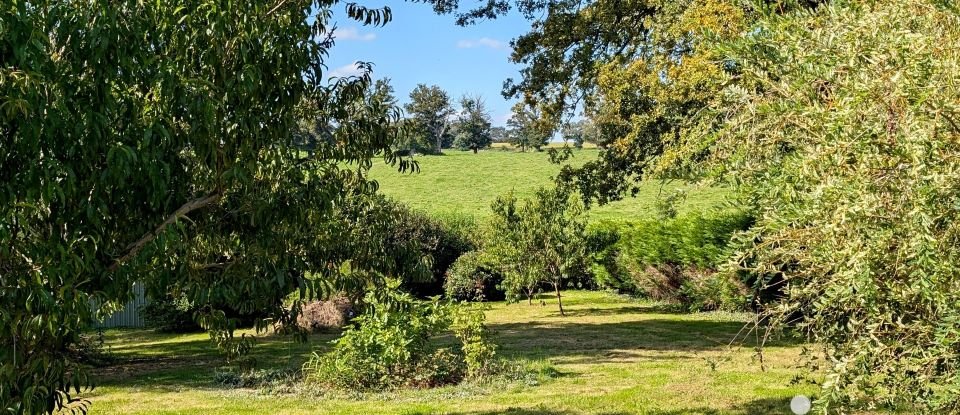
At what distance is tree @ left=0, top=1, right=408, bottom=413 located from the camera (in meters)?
4.00

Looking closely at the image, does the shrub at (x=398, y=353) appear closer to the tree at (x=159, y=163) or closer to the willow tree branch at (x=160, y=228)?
the tree at (x=159, y=163)

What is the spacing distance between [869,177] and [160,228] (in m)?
3.82

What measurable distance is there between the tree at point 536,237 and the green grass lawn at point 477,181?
18.0 metres

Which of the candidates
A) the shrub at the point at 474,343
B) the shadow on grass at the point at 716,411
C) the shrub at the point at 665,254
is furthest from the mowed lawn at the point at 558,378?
the shrub at the point at 665,254

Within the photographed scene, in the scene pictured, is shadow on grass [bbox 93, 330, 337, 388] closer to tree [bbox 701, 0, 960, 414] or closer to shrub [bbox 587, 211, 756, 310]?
tree [bbox 701, 0, 960, 414]

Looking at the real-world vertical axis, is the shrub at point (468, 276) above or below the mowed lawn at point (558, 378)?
above

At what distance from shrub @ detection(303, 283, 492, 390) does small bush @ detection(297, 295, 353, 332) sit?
679 cm

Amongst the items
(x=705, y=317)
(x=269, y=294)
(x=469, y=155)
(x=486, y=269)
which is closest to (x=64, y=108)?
(x=269, y=294)

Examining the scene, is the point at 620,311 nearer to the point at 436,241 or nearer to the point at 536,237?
the point at 536,237

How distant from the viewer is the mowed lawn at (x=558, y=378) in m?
10.0

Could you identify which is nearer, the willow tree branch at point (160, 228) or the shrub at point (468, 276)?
the willow tree branch at point (160, 228)

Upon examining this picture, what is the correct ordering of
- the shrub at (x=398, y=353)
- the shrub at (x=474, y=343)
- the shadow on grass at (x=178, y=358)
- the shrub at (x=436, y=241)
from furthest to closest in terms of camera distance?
1. the shrub at (x=436, y=241)
2. the shadow on grass at (x=178, y=358)
3. the shrub at (x=474, y=343)
4. the shrub at (x=398, y=353)

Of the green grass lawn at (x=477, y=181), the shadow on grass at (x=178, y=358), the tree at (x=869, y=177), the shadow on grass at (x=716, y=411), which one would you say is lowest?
the shadow on grass at (x=716, y=411)

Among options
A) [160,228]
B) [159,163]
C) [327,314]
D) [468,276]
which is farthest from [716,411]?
[468,276]
